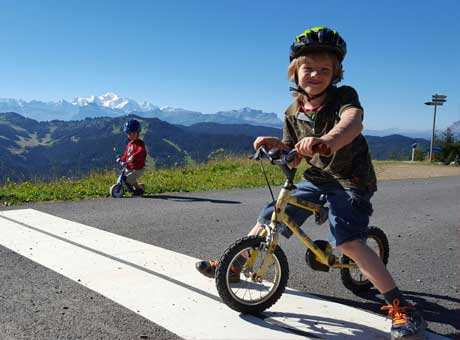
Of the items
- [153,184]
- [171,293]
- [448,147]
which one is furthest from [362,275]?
[448,147]

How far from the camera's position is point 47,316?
9.07 ft

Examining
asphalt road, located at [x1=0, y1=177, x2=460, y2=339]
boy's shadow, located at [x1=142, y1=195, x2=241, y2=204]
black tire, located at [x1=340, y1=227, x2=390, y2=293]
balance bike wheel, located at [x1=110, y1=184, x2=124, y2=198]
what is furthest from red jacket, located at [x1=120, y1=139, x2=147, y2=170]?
black tire, located at [x1=340, y1=227, x2=390, y2=293]

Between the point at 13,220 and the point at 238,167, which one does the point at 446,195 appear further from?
the point at 13,220

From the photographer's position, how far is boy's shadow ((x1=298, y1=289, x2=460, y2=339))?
3051 millimetres

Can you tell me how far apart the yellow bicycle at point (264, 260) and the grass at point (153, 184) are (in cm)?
517

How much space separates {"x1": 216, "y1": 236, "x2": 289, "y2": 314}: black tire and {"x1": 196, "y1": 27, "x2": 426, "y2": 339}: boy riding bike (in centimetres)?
11

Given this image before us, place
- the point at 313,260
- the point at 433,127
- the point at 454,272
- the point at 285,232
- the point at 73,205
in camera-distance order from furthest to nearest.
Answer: the point at 433,127 → the point at 73,205 → the point at 454,272 → the point at 313,260 → the point at 285,232

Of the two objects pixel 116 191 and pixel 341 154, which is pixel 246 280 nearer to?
pixel 341 154

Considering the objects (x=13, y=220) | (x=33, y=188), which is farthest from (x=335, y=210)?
(x=33, y=188)

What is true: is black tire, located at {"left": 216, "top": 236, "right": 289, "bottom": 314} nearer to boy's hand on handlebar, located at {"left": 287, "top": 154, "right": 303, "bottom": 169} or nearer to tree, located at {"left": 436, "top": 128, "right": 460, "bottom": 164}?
boy's hand on handlebar, located at {"left": 287, "top": 154, "right": 303, "bottom": 169}

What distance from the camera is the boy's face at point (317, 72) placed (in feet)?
9.18

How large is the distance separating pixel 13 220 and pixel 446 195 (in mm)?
9065

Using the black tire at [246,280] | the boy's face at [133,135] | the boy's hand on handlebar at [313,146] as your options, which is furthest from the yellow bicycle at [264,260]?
the boy's face at [133,135]

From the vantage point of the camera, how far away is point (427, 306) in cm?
332
